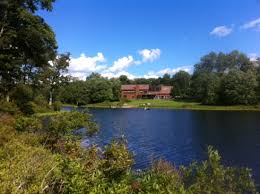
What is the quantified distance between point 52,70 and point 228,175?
63.5m

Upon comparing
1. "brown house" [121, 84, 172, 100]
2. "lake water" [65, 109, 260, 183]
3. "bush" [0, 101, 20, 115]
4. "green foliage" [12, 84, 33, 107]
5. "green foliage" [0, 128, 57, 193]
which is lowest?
"lake water" [65, 109, 260, 183]

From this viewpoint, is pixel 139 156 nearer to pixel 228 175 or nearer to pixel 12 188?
pixel 228 175

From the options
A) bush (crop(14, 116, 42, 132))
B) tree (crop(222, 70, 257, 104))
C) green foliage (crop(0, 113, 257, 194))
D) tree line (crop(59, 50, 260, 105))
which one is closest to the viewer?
green foliage (crop(0, 113, 257, 194))

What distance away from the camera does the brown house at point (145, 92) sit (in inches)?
5773

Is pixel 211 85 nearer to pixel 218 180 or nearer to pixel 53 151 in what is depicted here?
pixel 53 151

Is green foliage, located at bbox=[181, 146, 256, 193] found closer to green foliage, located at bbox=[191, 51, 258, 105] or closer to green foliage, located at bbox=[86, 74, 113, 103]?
green foliage, located at bbox=[191, 51, 258, 105]

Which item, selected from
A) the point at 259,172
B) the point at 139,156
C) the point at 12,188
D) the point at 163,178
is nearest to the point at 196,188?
the point at 163,178

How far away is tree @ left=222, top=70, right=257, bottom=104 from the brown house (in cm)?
5228

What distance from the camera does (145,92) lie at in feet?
497

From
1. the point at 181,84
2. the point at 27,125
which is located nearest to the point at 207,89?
the point at 181,84

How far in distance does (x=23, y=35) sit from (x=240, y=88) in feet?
241

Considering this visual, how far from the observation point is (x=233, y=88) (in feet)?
303

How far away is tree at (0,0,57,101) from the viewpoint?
27.1 meters

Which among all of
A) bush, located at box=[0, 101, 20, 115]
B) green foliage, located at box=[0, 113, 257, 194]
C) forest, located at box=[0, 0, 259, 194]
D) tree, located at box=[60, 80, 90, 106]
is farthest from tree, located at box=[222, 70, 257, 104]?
green foliage, located at box=[0, 113, 257, 194]
